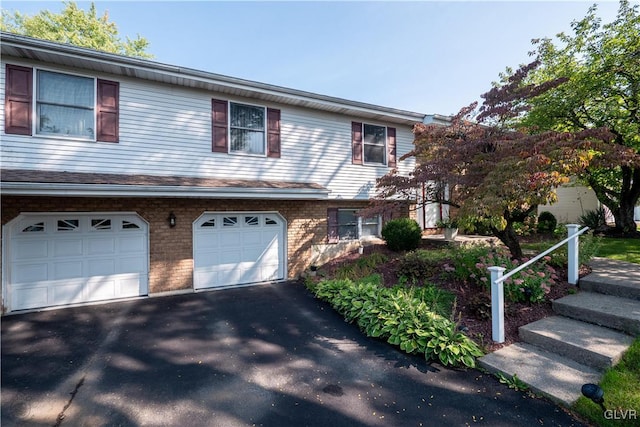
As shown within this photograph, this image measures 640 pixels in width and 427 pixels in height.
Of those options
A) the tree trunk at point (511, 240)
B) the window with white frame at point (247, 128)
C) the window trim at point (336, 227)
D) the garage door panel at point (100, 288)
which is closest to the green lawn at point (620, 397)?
the tree trunk at point (511, 240)

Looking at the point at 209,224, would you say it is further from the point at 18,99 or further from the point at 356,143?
the point at 356,143

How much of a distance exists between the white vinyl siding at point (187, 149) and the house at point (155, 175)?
0.03 m

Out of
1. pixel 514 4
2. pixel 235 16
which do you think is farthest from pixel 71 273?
pixel 514 4

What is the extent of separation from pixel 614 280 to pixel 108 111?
11180 mm

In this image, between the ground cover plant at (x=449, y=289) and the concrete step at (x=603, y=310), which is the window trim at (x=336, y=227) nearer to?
the ground cover plant at (x=449, y=289)

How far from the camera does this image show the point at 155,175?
7297mm

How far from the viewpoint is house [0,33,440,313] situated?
6164 millimetres

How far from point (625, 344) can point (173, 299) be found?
27.6ft

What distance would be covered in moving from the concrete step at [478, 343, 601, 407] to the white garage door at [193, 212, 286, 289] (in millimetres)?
6200

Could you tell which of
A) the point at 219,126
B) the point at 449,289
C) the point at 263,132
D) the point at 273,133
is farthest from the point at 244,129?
the point at 449,289

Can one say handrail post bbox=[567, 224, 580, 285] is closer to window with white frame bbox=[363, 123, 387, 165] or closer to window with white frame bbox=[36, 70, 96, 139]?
window with white frame bbox=[363, 123, 387, 165]

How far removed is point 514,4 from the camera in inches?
279

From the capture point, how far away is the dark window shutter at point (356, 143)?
9.96 metres

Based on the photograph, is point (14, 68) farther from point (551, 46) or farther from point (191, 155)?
point (551, 46)
